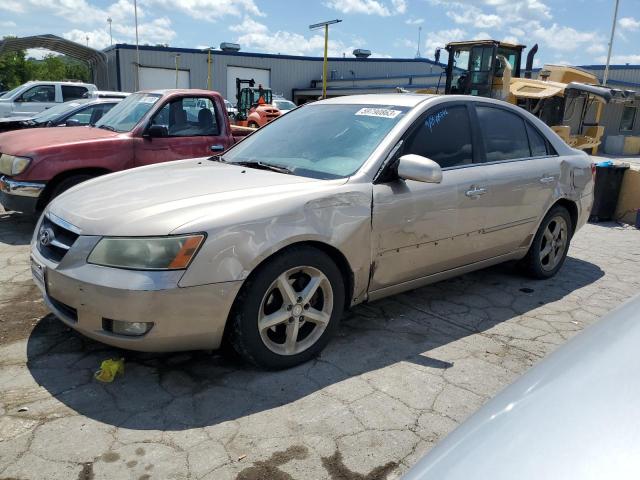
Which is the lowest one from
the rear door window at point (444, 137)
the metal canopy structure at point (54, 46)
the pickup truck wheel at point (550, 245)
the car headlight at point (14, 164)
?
the pickup truck wheel at point (550, 245)

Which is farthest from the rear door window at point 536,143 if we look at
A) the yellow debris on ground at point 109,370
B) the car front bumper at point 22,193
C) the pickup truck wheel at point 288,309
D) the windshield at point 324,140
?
the car front bumper at point 22,193

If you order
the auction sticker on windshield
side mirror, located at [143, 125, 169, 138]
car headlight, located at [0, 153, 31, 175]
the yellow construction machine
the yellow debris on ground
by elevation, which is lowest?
the yellow debris on ground

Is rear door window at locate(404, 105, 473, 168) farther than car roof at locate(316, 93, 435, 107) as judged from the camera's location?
No

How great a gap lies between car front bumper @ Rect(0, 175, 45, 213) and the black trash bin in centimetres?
755

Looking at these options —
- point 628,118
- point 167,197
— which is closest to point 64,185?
point 167,197

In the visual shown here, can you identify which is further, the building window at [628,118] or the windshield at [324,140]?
the building window at [628,118]

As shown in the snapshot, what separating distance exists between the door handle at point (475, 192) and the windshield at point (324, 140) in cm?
76

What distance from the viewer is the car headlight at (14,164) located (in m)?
5.55

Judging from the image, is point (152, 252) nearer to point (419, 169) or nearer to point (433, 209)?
point (419, 169)

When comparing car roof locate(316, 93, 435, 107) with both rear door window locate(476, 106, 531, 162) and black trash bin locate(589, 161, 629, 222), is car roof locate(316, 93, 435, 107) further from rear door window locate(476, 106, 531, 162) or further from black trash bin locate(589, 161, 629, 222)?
black trash bin locate(589, 161, 629, 222)

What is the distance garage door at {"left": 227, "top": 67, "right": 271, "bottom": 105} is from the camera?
134 feet

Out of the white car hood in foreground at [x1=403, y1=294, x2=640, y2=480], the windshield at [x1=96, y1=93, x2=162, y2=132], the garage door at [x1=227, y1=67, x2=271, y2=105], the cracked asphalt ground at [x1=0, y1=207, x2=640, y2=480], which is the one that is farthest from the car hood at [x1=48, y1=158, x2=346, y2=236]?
the garage door at [x1=227, y1=67, x2=271, y2=105]

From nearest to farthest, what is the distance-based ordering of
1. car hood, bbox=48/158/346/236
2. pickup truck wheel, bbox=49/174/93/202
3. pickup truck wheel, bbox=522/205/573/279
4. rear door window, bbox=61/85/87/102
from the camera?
1. car hood, bbox=48/158/346/236
2. pickup truck wheel, bbox=522/205/573/279
3. pickup truck wheel, bbox=49/174/93/202
4. rear door window, bbox=61/85/87/102

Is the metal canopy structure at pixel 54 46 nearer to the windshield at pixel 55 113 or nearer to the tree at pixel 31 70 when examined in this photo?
the tree at pixel 31 70
